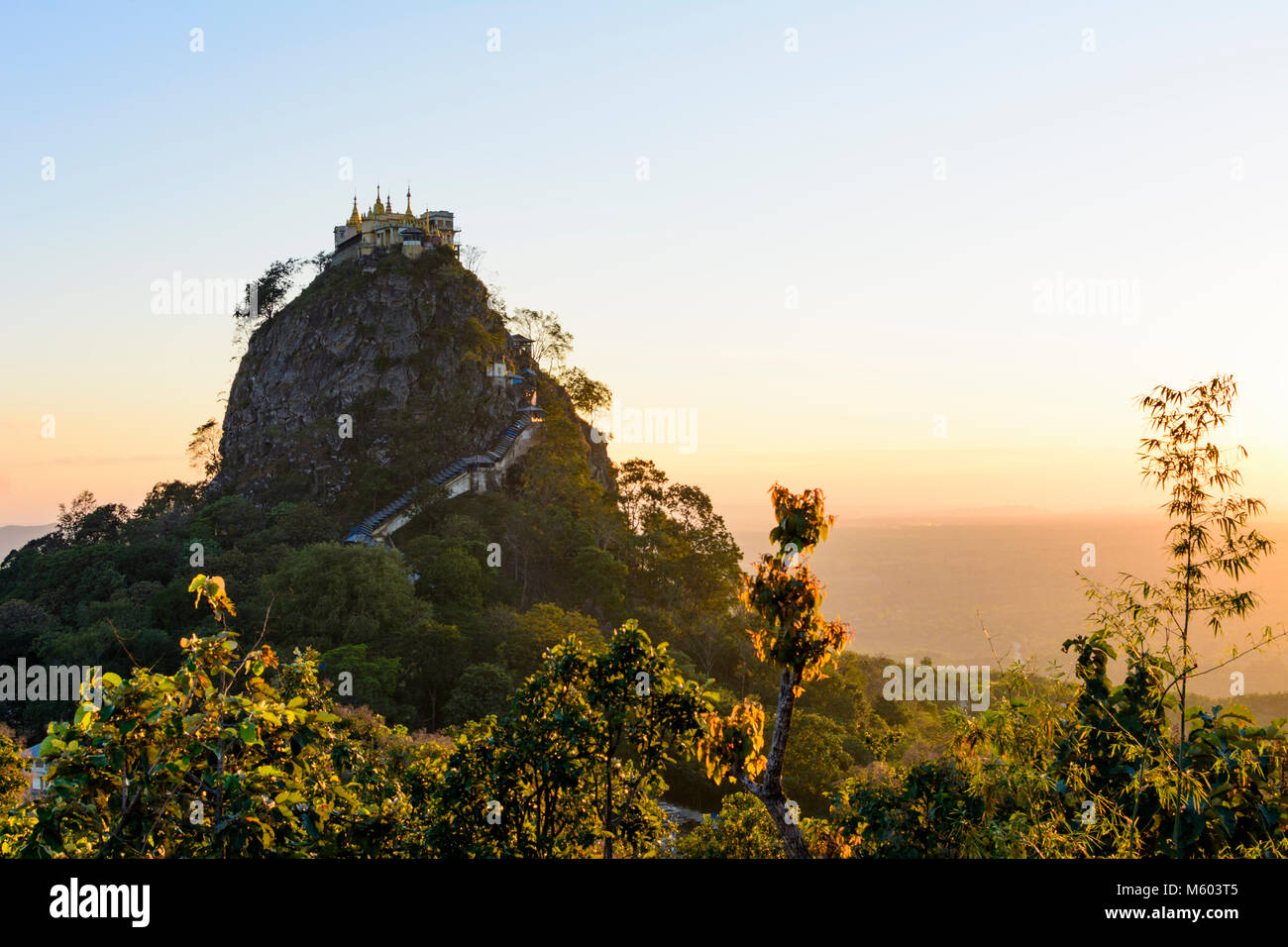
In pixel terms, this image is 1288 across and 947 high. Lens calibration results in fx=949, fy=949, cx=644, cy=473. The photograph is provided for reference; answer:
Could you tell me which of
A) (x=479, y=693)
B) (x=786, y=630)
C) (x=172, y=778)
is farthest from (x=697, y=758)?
(x=479, y=693)

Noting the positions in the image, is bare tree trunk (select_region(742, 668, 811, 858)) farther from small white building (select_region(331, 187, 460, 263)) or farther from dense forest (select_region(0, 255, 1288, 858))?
small white building (select_region(331, 187, 460, 263))

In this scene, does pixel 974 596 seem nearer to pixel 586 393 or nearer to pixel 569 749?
pixel 586 393

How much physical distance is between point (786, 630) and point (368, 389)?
48.3 m

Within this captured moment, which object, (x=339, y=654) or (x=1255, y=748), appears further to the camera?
(x=339, y=654)

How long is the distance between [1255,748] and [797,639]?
150 inches

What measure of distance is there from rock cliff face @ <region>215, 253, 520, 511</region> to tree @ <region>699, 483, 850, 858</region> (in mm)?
42512

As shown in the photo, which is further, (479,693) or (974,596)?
(974,596)

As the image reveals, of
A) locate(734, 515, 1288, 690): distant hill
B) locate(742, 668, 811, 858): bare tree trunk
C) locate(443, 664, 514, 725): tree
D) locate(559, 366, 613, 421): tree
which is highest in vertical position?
locate(559, 366, 613, 421): tree

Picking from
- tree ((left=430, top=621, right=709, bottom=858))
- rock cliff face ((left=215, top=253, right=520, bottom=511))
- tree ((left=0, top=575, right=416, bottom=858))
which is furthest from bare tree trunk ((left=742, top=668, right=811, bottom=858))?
rock cliff face ((left=215, top=253, right=520, bottom=511))

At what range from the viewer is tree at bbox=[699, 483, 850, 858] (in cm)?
746

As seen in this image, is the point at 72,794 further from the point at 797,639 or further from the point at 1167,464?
the point at 1167,464

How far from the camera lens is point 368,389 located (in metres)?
52.6

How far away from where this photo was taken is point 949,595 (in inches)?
6152

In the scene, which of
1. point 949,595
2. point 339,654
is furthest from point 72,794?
point 949,595
